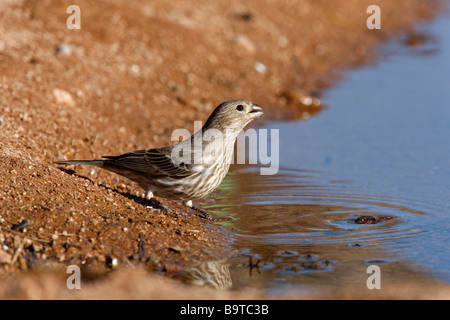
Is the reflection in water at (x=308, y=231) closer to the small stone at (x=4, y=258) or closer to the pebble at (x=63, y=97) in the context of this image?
the small stone at (x=4, y=258)

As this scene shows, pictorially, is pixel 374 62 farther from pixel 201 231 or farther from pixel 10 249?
pixel 10 249

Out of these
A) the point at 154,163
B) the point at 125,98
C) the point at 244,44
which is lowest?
the point at 154,163

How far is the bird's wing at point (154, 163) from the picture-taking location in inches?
263

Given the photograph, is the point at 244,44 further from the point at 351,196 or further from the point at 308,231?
the point at 308,231

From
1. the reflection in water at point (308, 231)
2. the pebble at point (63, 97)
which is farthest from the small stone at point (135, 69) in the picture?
the reflection in water at point (308, 231)

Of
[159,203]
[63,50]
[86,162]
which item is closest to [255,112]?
[159,203]

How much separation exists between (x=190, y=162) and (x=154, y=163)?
1.20ft

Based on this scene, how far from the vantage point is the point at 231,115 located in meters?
7.05

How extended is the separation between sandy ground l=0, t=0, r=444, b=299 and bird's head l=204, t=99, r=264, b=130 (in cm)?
90

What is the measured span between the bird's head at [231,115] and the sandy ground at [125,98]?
0.90m

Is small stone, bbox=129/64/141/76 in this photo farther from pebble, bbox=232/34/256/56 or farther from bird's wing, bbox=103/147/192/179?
bird's wing, bbox=103/147/192/179

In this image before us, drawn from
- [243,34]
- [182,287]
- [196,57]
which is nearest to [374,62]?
[243,34]

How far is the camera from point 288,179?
317 inches

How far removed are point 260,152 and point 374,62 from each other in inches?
224
